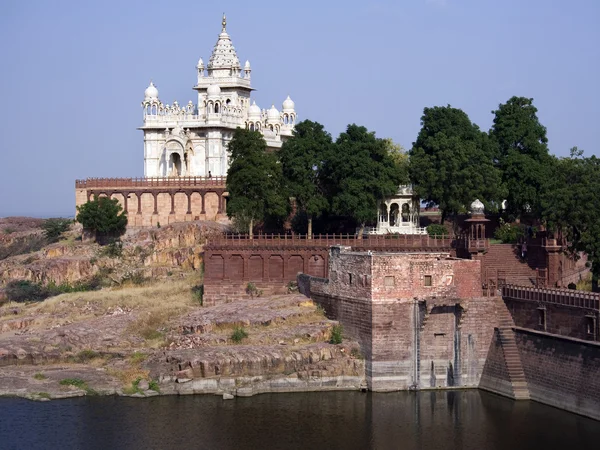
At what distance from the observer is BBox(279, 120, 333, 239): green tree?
74375mm

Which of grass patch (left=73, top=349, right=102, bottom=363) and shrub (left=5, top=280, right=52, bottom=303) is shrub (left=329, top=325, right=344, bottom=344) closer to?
grass patch (left=73, top=349, right=102, bottom=363)

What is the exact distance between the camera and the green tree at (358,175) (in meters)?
73.4

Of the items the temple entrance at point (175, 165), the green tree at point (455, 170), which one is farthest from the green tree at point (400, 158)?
the temple entrance at point (175, 165)

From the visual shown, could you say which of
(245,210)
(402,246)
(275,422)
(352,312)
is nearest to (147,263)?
(245,210)

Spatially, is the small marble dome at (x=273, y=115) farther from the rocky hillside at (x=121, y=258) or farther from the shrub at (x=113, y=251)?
the shrub at (x=113, y=251)

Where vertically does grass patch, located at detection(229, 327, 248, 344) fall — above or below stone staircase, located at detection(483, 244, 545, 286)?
below

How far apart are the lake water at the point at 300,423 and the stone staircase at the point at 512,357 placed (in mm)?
806

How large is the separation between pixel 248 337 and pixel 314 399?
5923mm


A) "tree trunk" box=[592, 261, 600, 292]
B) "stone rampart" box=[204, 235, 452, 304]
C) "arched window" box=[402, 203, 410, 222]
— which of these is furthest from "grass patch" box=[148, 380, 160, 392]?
"arched window" box=[402, 203, 410, 222]

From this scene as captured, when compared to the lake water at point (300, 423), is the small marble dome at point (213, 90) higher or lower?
higher

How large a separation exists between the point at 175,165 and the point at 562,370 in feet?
153

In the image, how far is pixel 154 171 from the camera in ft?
305

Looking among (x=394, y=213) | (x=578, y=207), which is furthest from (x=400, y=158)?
(x=578, y=207)

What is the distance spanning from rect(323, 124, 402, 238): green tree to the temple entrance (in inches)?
778
